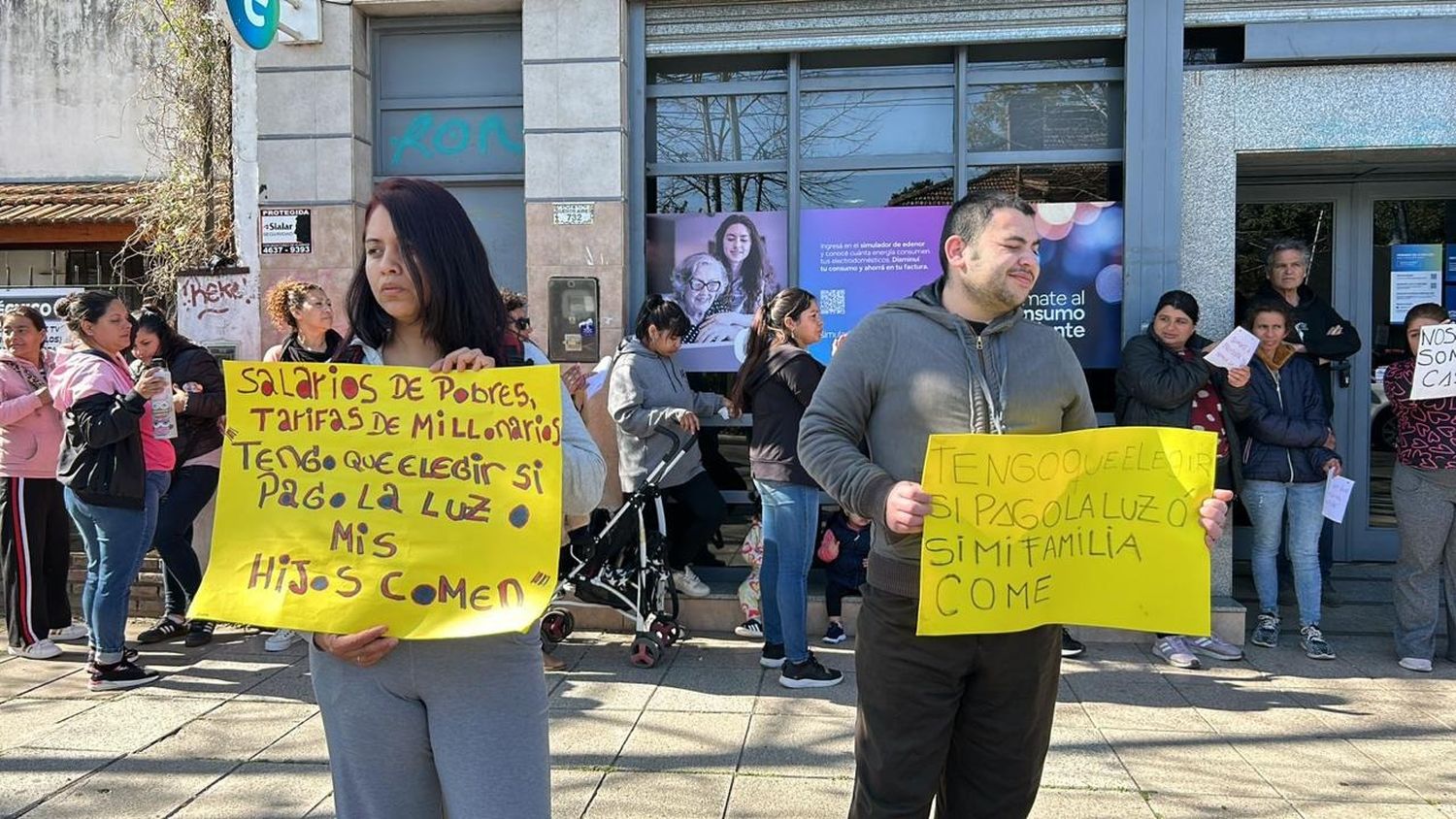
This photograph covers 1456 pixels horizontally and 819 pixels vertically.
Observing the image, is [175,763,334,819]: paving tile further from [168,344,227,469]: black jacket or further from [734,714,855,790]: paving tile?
[168,344,227,469]: black jacket

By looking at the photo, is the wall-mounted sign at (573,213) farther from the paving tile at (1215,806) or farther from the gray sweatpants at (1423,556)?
the gray sweatpants at (1423,556)

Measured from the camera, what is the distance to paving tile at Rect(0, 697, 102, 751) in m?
4.55

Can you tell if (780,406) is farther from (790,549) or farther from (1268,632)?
(1268,632)

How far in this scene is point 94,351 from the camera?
5.20 meters

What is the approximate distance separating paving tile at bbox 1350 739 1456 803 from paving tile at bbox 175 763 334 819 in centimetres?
434

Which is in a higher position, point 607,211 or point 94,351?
point 607,211

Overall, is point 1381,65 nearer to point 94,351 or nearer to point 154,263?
point 94,351

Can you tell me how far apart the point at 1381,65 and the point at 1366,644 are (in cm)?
362

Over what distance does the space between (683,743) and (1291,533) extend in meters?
3.90

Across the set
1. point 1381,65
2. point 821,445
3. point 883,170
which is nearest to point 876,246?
point 883,170

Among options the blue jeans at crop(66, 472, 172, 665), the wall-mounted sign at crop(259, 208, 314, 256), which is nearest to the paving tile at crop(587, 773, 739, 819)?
the blue jeans at crop(66, 472, 172, 665)

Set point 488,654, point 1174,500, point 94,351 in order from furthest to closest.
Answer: point 94,351
point 1174,500
point 488,654

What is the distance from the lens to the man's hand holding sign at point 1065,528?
97.3 inches

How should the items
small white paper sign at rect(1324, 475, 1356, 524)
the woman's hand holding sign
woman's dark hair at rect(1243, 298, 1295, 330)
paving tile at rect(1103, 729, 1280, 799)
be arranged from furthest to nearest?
woman's dark hair at rect(1243, 298, 1295, 330) < small white paper sign at rect(1324, 475, 1356, 524) < paving tile at rect(1103, 729, 1280, 799) < the woman's hand holding sign
